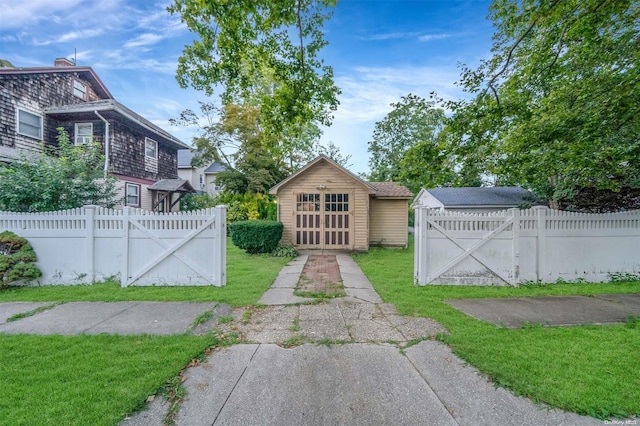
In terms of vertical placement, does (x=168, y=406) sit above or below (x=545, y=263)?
below

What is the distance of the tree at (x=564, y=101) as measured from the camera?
16.6ft

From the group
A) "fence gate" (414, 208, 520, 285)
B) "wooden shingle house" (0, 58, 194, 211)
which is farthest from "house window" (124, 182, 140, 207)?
"fence gate" (414, 208, 520, 285)

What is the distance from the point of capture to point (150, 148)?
16875mm

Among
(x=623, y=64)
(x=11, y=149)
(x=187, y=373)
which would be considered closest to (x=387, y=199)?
(x=623, y=64)

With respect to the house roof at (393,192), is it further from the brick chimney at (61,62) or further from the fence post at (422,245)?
the brick chimney at (61,62)

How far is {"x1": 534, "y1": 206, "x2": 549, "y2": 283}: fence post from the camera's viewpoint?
6.11 metres

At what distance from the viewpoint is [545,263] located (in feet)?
20.3

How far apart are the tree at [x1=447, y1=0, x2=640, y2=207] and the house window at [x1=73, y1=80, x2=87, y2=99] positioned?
1769 cm

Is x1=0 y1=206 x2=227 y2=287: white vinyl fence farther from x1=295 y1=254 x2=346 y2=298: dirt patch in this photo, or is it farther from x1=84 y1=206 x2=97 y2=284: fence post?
x1=295 y1=254 x2=346 y2=298: dirt patch

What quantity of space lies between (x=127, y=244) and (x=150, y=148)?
1332 cm

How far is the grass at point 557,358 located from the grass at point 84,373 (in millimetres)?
3045

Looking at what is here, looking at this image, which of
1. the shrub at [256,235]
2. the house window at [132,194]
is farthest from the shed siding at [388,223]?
the house window at [132,194]

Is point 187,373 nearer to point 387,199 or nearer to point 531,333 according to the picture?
point 531,333

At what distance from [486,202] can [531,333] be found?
17162 millimetres
